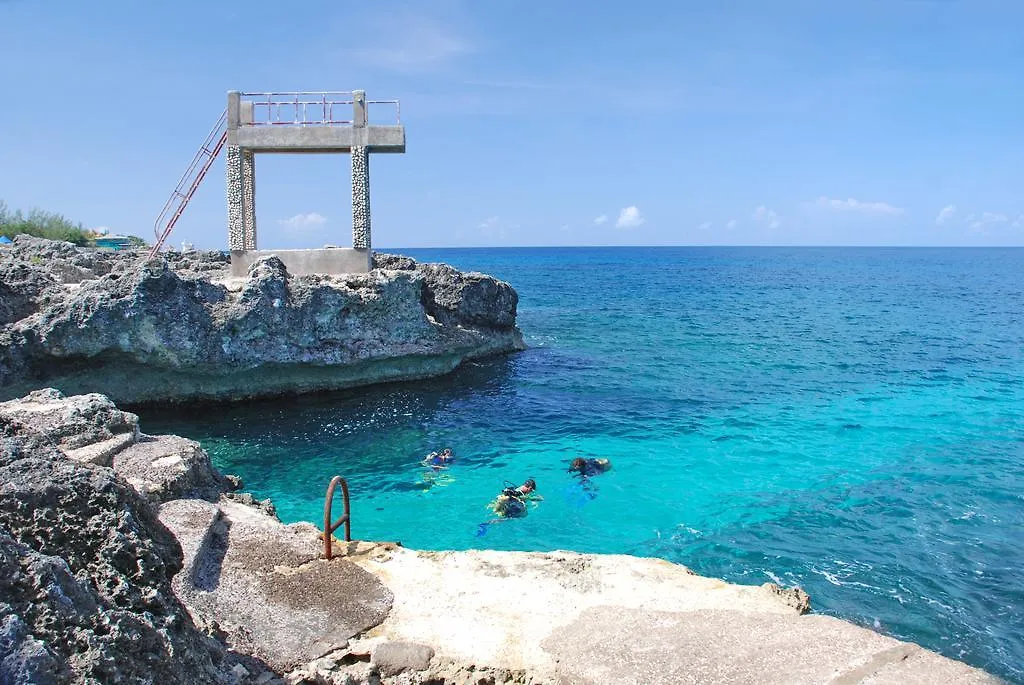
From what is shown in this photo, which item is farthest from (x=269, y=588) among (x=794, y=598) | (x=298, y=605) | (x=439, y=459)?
(x=439, y=459)

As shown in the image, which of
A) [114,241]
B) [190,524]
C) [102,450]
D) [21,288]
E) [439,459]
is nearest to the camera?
[190,524]

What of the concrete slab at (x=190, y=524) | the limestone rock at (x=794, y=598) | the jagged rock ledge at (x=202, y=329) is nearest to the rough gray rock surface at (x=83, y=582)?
the concrete slab at (x=190, y=524)

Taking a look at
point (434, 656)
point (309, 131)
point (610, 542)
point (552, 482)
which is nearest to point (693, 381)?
point (552, 482)

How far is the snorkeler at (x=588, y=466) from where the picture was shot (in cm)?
1856

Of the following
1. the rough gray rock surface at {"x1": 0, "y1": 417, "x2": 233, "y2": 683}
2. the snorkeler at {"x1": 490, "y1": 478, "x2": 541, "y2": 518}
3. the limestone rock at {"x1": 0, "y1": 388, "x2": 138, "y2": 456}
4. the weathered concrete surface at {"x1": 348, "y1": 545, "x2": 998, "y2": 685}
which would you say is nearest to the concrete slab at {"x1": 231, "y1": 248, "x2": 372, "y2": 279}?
the snorkeler at {"x1": 490, "y1": 478, "x2": 541, "y2": 518}

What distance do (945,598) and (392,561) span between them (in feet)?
34.7

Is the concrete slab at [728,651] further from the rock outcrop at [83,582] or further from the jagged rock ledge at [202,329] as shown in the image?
the jagged rock ledge at [202,329]

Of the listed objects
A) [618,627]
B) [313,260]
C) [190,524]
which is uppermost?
[313,260]

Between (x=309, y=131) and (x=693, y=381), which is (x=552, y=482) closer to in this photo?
(x=693, y=381)

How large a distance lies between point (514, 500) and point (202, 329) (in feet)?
45.5

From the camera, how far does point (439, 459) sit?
19.7 meters

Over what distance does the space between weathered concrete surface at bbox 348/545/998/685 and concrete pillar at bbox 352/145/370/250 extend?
20.2m

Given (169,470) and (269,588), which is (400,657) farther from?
(169,470)

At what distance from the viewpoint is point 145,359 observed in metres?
22.8
